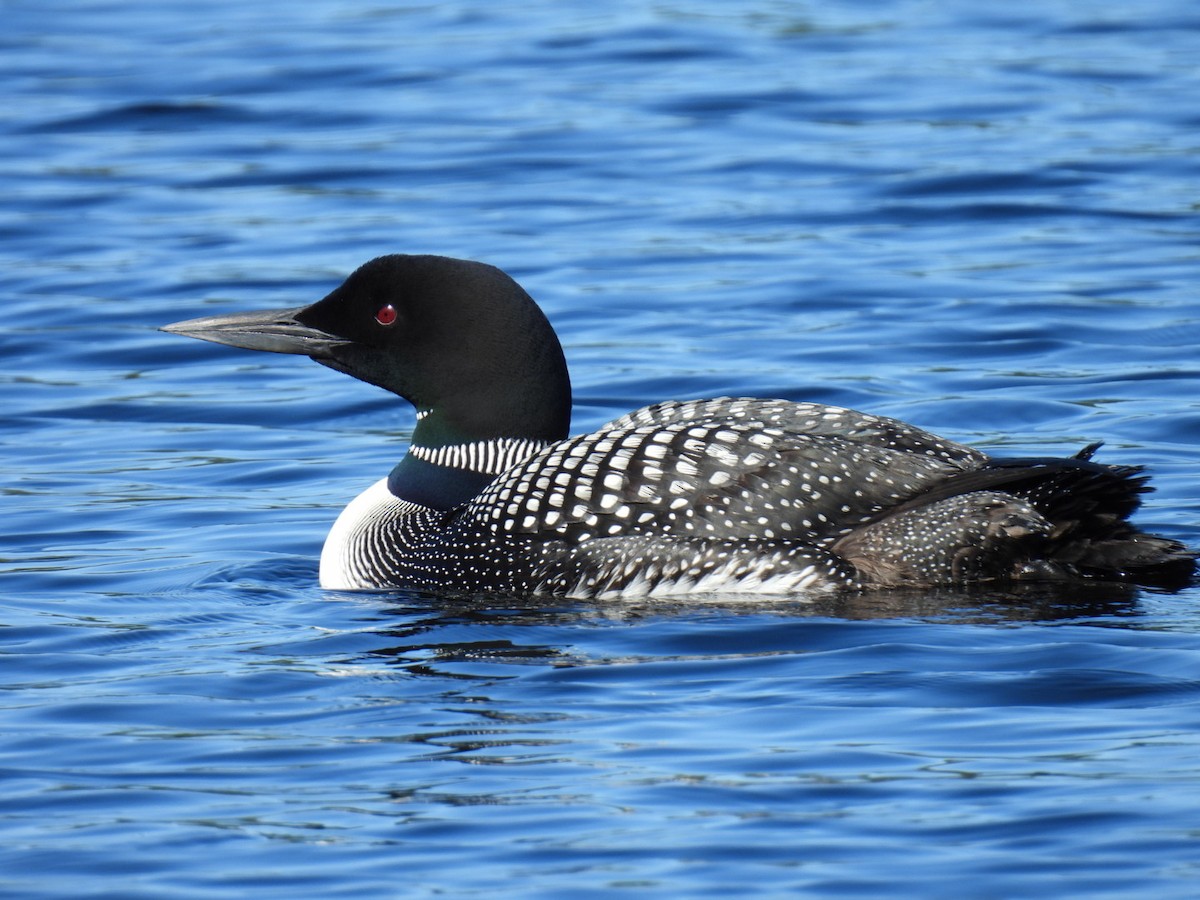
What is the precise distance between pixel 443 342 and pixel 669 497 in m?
0.86

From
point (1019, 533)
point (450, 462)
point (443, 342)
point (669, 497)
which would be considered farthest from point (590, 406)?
point (1019, 533)

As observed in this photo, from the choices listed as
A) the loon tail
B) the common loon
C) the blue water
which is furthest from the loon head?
the loon tail

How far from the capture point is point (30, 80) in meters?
13.9

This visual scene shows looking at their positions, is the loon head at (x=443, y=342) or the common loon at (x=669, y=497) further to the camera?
the loon head at (x=443, y=342)

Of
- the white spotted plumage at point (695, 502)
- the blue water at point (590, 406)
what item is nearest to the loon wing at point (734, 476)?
the white spotted plumage at point (695, 502)

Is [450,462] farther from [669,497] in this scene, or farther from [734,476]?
[734,476]

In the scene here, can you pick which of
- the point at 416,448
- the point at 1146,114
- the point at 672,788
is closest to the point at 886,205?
the point at 1146,114

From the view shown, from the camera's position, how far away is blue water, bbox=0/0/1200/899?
3.97 metres

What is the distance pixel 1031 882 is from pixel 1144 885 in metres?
0.18

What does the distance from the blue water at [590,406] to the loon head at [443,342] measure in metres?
0.58

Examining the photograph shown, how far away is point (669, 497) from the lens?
545 centimetres

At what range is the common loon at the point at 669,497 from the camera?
5367 mm

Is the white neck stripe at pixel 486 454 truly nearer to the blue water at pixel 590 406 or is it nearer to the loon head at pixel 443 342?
the loon head at pixel 443 342

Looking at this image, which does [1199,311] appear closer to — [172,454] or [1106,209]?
[1106,209]
